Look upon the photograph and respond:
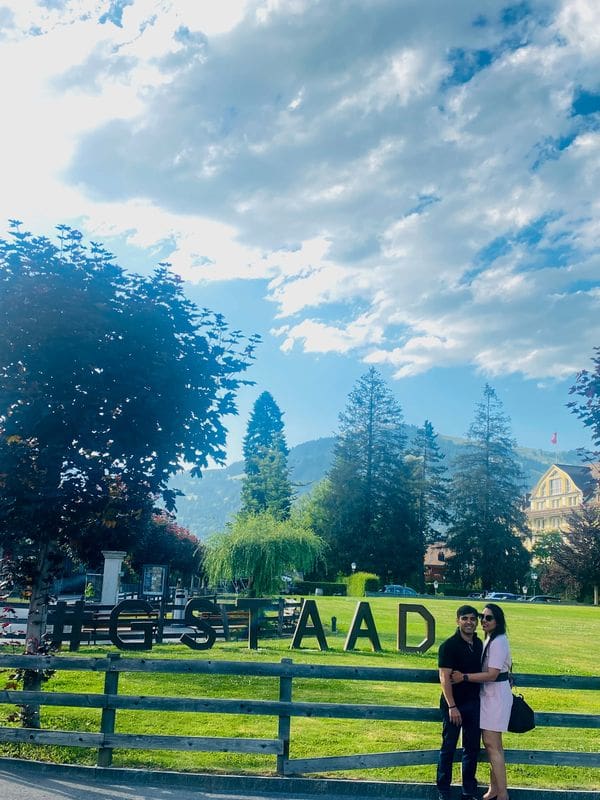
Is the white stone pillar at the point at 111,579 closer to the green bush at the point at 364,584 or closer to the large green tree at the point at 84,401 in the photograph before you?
the large green tree at the point at 84,401

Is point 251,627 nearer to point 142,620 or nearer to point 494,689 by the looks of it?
point 142,620

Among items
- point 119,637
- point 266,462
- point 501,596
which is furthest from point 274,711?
point 266,462

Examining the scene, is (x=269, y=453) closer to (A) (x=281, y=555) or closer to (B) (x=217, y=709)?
(A) (x=281, y=555)

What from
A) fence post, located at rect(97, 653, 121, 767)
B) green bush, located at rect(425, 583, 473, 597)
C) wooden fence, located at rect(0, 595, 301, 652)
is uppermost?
fence post, located at rect(97, 653, 121, 767)

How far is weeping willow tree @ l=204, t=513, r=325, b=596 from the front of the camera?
3641 centimetres

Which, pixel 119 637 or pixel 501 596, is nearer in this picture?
pixel 119 637

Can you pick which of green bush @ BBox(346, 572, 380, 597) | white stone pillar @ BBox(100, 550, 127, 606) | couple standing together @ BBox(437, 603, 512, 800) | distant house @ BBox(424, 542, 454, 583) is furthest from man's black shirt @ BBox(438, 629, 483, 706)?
distant house @ BBox(424, 542, 454, 583)

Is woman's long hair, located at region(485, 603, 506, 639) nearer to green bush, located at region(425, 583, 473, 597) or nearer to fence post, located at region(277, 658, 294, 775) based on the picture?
fence post, located at region(277, 658, 294, 775)

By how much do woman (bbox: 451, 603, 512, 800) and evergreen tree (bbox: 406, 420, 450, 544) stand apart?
69.0 m

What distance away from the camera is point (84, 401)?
32.4 ft

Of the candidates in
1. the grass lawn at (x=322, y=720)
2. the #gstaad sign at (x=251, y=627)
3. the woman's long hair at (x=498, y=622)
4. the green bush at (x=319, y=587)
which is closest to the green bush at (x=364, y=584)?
the green bush at (x=319, y=587)

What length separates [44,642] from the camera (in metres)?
9.41

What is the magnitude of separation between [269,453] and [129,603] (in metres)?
59.1

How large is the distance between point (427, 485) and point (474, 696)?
79116mm
